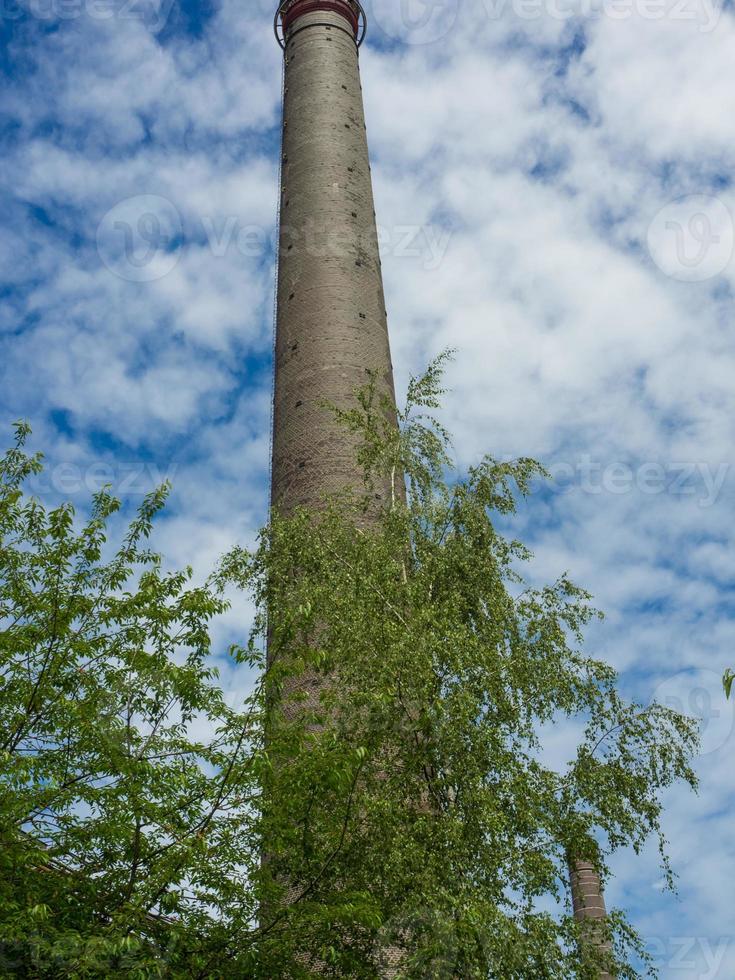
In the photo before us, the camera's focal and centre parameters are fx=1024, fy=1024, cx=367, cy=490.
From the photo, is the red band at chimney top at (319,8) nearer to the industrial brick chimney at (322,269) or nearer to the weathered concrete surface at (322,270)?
the industrial brick chimney at (322,269)

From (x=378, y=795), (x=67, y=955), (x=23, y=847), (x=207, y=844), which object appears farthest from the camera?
(x=378, y=795)

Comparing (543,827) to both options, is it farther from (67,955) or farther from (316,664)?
(67,955)

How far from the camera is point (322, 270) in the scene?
27.9m

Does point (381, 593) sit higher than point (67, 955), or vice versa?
point (381, 593)

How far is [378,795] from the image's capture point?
11578 mm

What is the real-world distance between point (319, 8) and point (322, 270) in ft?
47.4

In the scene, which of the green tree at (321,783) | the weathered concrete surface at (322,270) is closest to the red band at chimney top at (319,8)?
the weathered concrete surface at (322,270)

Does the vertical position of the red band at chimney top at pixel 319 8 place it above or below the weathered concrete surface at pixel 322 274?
above

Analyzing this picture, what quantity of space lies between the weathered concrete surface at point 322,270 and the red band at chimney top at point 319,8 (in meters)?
0.49

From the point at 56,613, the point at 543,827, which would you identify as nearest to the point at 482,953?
the point at 543,827

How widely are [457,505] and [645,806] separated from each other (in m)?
4.89

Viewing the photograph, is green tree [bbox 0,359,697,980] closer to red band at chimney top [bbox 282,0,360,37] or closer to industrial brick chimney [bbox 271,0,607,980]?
industrial brick chimney [bbox 271,0,607,980]

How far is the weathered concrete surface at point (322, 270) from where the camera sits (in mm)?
24047

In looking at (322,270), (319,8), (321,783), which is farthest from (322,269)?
(321,783)
